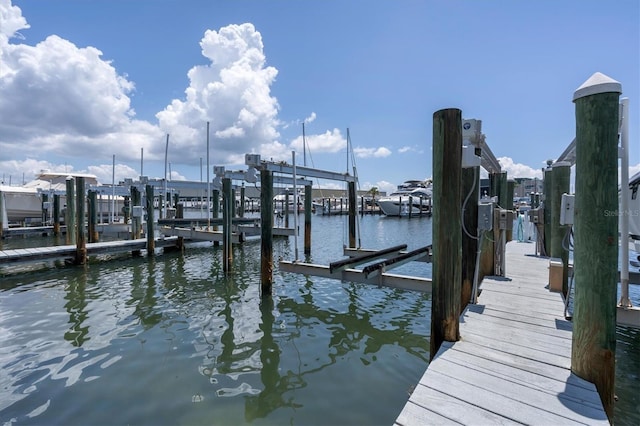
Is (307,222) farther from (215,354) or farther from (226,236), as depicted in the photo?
(215,354)

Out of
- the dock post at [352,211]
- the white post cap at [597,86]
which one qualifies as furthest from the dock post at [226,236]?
the white post cap at [597,86]

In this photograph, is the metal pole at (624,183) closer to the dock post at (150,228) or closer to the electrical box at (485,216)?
the electrical box at (485,216)

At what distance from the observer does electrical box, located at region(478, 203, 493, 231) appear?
5230mm

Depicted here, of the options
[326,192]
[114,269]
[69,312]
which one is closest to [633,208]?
[69,312]

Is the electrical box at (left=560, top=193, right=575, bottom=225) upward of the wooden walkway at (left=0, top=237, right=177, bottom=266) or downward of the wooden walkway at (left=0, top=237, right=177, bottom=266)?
upward

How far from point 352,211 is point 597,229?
47.2 ft

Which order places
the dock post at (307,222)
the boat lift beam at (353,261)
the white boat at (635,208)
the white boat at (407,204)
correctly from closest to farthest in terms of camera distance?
the boat lift beam at (353,261) → the white boat at (635,208) → the dock post at (307,222) → the white boat at (407,204)

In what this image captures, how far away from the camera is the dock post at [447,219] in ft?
12.8

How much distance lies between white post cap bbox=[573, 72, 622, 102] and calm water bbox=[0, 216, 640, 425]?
3911 millimetres

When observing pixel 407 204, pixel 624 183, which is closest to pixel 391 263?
pixel 624 183

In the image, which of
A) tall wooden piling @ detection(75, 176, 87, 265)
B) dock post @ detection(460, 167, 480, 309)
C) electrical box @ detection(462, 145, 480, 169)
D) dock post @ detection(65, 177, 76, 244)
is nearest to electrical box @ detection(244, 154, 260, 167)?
dock post @ detection(460, 167, 480, 309)

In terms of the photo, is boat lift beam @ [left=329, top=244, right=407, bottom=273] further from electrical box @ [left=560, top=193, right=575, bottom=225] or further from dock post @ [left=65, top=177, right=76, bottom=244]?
dock post @ [left=65, top=177, right=76, bottom=244]

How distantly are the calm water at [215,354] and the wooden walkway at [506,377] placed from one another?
1.28m

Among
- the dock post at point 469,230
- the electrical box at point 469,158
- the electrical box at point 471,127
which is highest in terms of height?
the electrical box at point 471,127
